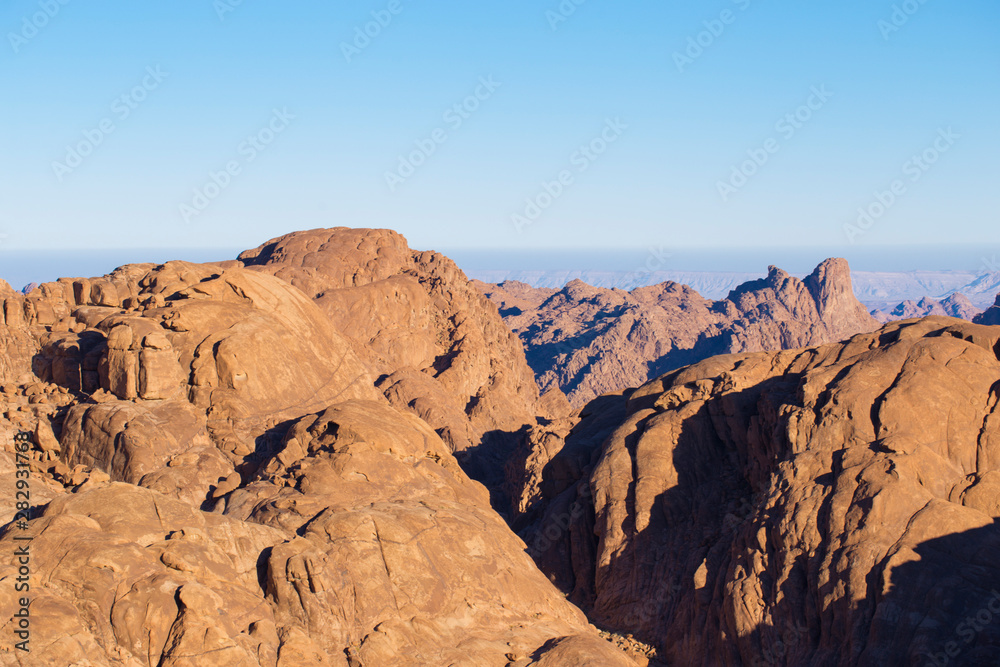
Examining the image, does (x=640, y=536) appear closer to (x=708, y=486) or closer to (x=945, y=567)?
(x=708, y=486)

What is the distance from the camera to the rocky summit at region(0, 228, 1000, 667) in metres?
20.9

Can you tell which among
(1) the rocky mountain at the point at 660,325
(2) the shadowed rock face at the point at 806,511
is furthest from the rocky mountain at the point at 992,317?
(2) the shadowed rock face at the point at 806,511

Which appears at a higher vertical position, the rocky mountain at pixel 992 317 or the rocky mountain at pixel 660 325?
the rocky mountain at pixel 992 317

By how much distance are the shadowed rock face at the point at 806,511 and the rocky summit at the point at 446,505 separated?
0.27 feet

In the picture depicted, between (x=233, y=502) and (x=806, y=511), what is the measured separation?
18315 mm

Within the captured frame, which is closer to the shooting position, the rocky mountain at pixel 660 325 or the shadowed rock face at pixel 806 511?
the shadowed rock face at pixel 806 511

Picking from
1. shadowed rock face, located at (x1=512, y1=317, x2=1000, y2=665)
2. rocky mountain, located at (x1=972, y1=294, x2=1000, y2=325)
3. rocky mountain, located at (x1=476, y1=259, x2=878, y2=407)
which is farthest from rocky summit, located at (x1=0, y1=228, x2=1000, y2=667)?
rocky mountain, located at (x1=972, y1=294, x2=1000, y2=325)

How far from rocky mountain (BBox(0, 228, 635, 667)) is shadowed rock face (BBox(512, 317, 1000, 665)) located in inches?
134

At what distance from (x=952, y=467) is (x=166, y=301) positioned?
30.3 meters

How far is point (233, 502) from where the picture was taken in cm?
2689

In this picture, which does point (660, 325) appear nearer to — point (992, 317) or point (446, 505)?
point (992, 317)

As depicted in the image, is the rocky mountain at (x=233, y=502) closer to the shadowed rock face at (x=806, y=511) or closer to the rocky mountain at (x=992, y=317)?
the shadowed rock face at (x=806, y=511)

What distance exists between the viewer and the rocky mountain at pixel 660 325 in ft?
343

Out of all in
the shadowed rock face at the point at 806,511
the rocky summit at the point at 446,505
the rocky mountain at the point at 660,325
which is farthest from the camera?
the rocky mountain at the point at 660,325
